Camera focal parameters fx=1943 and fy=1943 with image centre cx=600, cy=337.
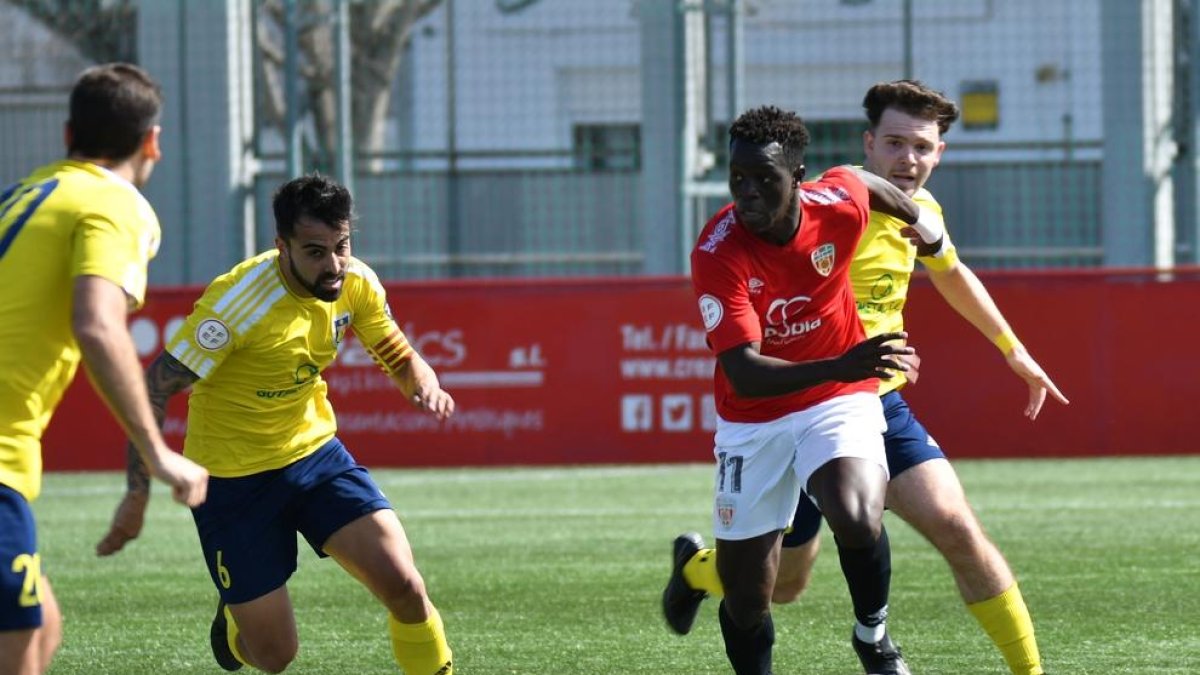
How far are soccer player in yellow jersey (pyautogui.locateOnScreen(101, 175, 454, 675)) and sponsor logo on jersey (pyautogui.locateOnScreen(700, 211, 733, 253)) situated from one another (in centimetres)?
101

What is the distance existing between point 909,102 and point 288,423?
240cm

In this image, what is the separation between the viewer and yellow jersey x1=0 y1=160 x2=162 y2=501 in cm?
446

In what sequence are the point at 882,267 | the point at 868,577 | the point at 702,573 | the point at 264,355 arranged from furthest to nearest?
1. the point at 702,573
2. the point at 882,267
3. the point at 264,355
4. the point at 868,577

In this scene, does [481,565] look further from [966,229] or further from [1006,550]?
[966,229]

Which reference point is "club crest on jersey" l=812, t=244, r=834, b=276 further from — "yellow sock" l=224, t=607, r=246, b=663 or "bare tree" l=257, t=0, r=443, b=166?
"bare tree" l=257, t=0, r=443, b=166

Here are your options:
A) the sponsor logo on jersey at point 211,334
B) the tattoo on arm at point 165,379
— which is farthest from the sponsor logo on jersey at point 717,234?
the tattoo on arm at point 165,379

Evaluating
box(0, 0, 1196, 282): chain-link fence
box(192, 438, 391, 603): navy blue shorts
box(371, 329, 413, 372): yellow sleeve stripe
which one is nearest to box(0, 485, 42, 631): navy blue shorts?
box(192, 438, 391, 603): navy blue shorts

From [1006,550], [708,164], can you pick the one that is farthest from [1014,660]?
[708,164]

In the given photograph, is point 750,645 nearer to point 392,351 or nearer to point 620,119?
point 392,351

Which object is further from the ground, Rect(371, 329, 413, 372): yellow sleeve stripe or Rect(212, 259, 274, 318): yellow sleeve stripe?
Rect(212, 259, 274, 318): yellow sleeve stripe

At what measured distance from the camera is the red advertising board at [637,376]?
1454cm

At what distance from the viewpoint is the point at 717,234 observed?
225 inches

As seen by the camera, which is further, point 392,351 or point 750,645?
point 392,351

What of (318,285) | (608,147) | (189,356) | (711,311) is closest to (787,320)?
(711,311)
